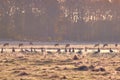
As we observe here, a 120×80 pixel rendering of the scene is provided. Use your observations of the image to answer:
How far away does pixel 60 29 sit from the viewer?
93.1 m

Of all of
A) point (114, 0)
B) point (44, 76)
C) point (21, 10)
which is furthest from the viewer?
point (114, 0)

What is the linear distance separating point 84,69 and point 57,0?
216 feet

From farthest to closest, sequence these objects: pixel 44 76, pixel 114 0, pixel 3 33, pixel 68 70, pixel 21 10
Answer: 1. pixel 114 0
2. pixel 21 10
3. pixel 3 33
4. pixel 68 70
5. pixel 44 76

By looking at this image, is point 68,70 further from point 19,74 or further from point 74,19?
point 74,19

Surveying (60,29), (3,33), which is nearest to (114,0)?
(60,29)

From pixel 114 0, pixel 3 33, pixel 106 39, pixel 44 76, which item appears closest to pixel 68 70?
pixel 44 76

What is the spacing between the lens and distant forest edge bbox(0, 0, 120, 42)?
9094 cm

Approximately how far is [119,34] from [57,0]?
14.8 metres

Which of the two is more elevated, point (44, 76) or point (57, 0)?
point (57, 0)

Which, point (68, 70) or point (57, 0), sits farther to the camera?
point (57, 0)

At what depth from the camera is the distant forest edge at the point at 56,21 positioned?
90938 millimetres

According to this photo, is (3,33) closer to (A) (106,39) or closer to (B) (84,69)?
(A) (106,39)

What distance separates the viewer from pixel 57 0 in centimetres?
9531

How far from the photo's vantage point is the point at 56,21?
93438 mm
